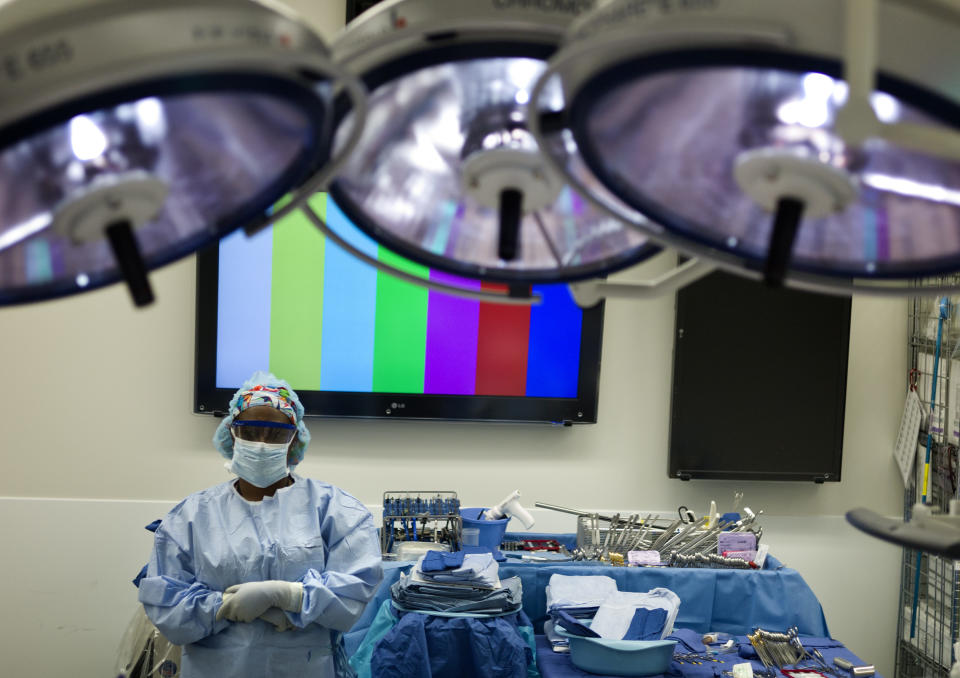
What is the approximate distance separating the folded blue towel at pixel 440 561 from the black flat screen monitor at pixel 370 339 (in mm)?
938

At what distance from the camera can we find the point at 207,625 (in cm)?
279

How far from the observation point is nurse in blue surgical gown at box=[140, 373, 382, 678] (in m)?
2.79

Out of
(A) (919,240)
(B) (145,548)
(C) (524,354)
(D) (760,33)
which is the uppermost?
(D) (760,33)

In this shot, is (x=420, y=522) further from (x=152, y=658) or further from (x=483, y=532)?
(x=152, y=658)

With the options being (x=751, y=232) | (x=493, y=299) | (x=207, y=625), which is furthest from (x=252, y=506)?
(x=751, y=232)

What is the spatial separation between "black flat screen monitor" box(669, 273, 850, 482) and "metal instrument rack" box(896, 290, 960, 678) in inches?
15.3

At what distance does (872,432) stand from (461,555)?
2.18 m

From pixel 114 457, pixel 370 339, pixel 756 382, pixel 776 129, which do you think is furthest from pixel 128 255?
pixel 756 382

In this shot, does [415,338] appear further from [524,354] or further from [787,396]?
[787,396]

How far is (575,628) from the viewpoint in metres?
2.91

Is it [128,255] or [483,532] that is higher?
[128,255]

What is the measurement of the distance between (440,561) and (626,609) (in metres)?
0.60

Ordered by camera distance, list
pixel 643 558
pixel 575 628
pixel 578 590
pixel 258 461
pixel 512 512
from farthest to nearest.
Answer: pixel 512 512
pixel 643 558
pixel 578 590
pixel 258 461
pixel 575 628

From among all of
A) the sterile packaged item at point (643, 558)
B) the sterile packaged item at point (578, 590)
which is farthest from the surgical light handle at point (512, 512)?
the sterile packaged item at point (643, 558)
